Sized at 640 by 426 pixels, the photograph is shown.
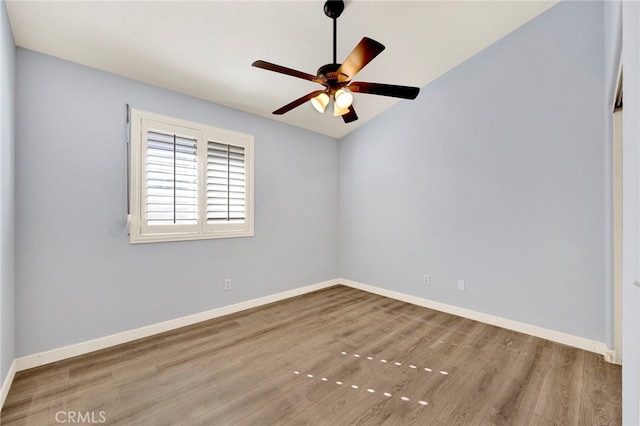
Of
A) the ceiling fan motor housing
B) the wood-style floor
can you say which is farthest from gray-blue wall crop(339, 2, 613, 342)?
the ceiling fan motor housing

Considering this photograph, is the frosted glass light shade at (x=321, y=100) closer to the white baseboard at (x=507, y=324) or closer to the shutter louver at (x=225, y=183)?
the shutter louver at (x=225, y=183)

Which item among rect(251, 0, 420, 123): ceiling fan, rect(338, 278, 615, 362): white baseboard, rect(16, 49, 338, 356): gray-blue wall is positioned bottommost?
rect(338, 278, 615, 362): white baseboard

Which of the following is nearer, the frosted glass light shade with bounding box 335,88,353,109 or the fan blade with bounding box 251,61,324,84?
the fan blade with bounding box 251,61,324,84

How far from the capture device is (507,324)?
3.02 m

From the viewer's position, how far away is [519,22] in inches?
114

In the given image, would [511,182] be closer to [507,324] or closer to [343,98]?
[507,324]

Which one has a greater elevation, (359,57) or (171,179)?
(359,57)

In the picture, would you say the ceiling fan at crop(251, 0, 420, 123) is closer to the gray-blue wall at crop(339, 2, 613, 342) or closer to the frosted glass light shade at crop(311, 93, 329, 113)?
the frosted glass light shade at crop(311, 93, 329, 113)

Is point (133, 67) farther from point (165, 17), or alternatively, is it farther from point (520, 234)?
point (520, 234)

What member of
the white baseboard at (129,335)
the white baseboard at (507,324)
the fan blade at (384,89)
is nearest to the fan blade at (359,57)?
the fan blade at (384,89)

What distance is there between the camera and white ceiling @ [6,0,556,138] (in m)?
2.03

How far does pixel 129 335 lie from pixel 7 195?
1563mm

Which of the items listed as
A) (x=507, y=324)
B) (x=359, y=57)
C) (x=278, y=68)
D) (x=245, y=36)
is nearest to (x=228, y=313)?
(x=278, y=68)

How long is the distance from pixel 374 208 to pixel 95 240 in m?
3.48
